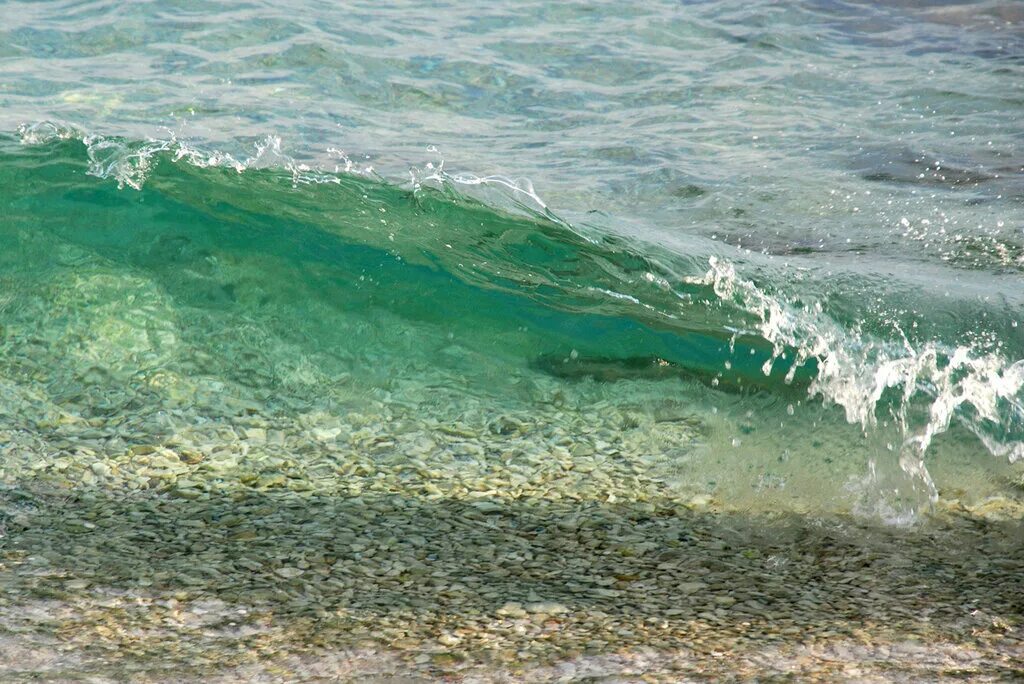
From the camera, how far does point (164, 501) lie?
363 centimetres

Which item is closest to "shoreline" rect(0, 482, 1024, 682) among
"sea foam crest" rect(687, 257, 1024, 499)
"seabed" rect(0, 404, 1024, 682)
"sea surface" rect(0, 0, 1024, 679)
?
"seabed" rect(0, 404, 1024, 682)

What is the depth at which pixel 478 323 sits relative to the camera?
5164 millimetres

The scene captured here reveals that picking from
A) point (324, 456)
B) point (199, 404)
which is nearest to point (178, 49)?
point (199, 404)

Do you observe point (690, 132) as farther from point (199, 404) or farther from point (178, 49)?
point (199, 404)

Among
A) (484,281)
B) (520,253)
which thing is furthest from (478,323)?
(520,253)

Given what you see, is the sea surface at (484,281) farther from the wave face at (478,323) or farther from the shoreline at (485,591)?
the shoreline at (485,591)

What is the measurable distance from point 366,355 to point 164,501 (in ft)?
4.81

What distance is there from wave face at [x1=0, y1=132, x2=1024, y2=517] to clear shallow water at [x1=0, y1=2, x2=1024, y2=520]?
0.01 metres

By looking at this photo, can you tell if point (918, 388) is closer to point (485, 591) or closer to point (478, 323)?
point (478, 323)

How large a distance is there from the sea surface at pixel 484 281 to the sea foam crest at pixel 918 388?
0.02 meters

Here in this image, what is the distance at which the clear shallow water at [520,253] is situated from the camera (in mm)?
4473

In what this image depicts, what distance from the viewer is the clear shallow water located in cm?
447

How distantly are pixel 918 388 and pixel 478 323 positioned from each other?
6.65 feet

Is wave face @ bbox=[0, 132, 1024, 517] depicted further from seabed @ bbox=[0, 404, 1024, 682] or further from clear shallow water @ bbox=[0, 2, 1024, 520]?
seabed @ bbox=[0, 404, 1024, 682]
